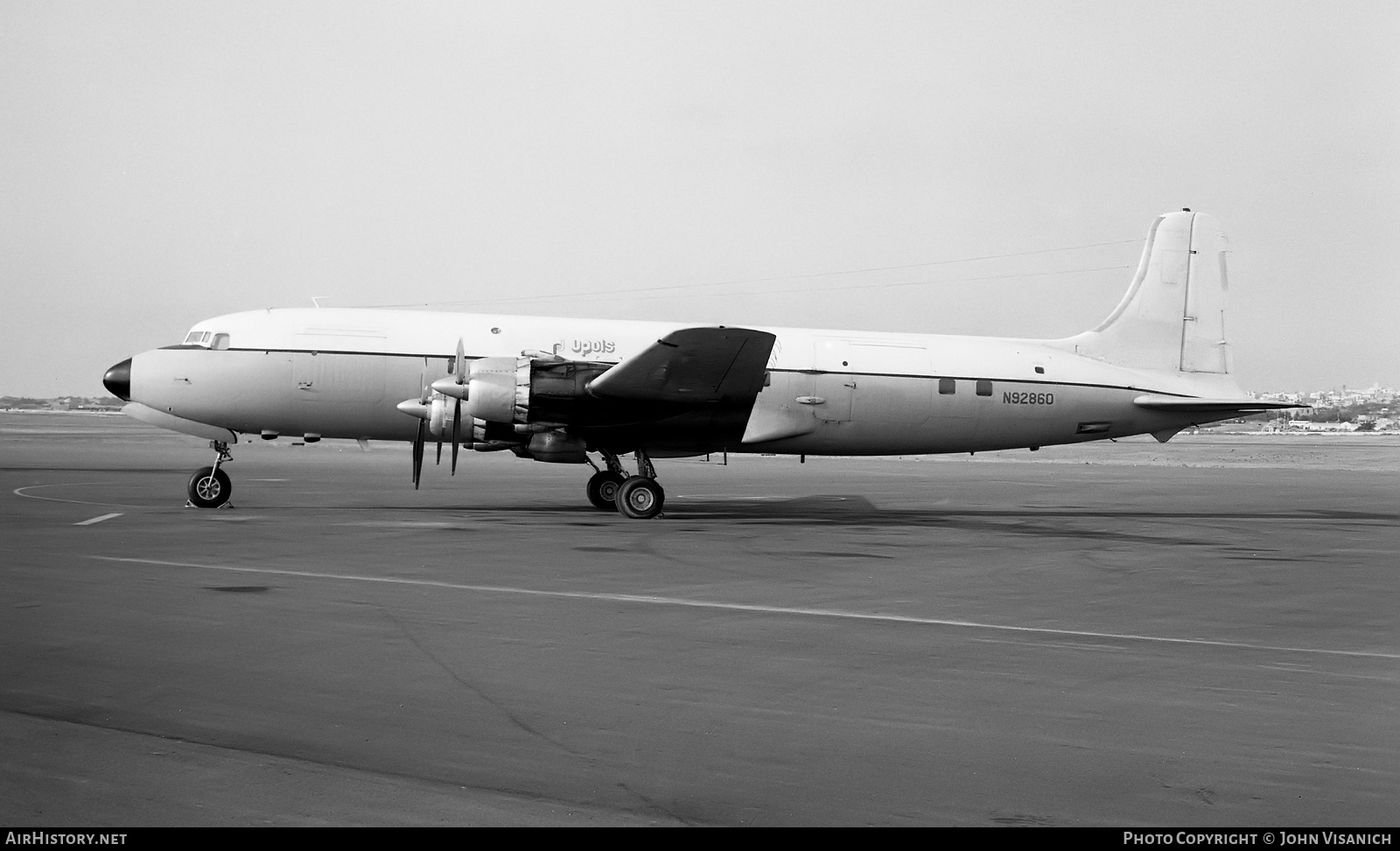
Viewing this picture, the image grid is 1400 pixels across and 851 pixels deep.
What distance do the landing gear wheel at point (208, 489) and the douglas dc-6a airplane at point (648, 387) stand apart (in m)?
0.04

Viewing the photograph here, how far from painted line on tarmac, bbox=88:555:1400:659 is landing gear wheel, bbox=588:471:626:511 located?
35.7ft

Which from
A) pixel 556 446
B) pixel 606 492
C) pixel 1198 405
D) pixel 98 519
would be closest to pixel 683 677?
pixel 556 446

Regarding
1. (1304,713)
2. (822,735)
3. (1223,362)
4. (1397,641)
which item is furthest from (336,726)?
(1223,362)

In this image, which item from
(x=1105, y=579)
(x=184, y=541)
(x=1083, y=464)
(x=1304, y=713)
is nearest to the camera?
(x=1304, y=713)

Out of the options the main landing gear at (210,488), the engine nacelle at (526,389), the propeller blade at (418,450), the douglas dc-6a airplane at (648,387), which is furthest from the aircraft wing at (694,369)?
the main landing gear at (210,488)

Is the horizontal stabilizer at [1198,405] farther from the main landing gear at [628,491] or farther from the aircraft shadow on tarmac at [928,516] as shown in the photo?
the main landing gear at [628,491]

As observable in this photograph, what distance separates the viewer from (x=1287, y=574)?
14.9m

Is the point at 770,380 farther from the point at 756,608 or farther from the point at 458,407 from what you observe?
the point at 756,608

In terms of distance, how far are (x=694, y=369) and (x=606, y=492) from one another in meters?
4.19

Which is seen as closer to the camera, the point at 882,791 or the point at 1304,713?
the point at 882,791

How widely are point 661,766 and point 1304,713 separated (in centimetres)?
426

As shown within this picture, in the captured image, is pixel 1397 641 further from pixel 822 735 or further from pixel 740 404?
pixel 740 404

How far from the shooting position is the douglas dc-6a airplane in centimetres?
2128

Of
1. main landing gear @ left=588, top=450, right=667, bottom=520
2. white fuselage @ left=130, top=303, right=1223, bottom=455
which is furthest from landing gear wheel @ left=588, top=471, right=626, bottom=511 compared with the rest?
white fuselage @ left=130, top=303, right=1223, bottom=455
